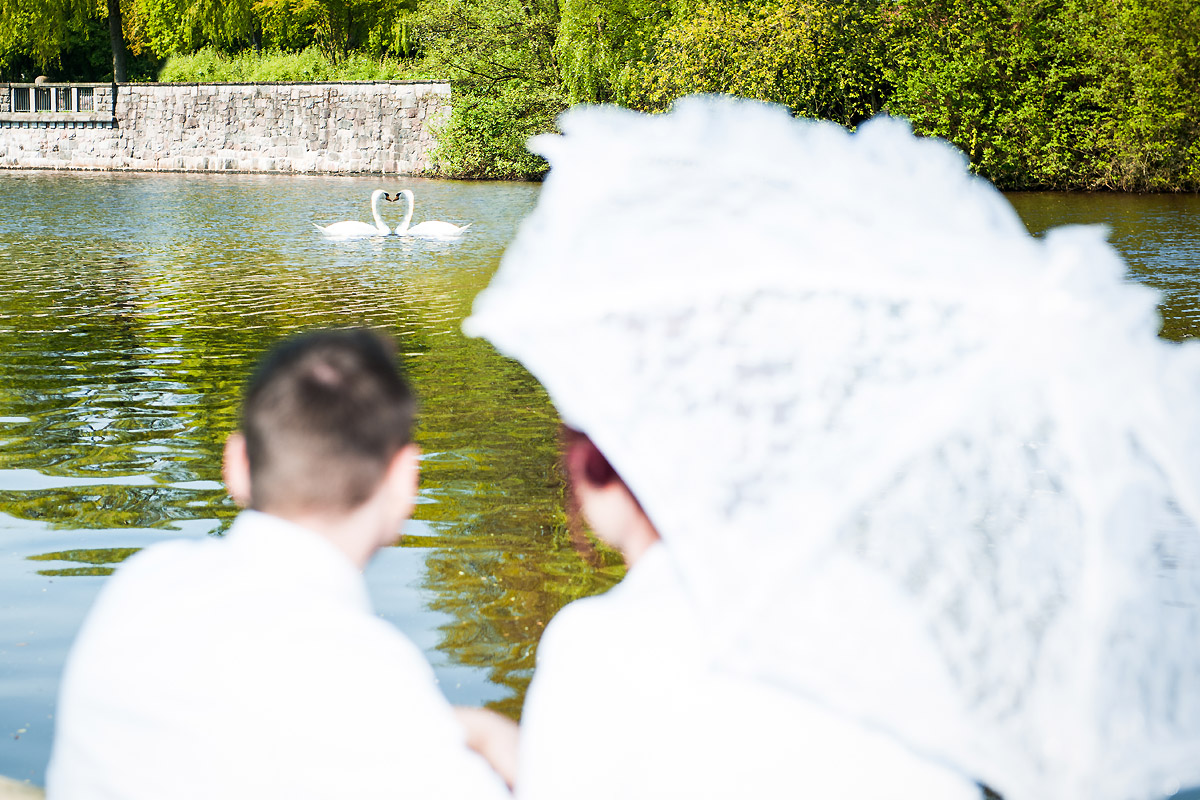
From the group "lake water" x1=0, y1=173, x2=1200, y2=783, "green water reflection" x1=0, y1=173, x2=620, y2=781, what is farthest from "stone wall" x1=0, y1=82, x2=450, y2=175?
"green water reflection" x1=0, y1=173, x2=620, y2=781

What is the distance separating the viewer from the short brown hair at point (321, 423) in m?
1.44

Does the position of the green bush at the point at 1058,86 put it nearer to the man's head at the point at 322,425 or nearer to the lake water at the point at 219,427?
the lake water at the point at 219,427

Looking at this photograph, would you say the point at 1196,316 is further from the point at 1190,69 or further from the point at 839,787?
the point at 1190,69

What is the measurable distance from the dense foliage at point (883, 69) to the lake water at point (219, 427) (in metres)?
13.8

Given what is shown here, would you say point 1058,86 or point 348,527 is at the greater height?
point 348,527

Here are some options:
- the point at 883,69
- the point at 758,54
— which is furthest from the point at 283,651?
the point at 883,69

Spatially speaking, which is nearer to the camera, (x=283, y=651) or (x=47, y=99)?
(x=283, y=651)

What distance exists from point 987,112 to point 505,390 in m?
26.4

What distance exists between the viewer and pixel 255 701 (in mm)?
1324

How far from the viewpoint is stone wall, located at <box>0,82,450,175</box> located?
1439 inches

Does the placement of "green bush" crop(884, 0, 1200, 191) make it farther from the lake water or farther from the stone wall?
the stone wall

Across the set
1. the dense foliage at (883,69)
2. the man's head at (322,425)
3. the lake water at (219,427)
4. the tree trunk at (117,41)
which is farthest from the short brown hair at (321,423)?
the tree trunk at (117,41)

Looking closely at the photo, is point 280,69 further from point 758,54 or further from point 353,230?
point 353,230

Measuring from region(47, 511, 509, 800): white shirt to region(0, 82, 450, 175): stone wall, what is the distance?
35.6 meters
